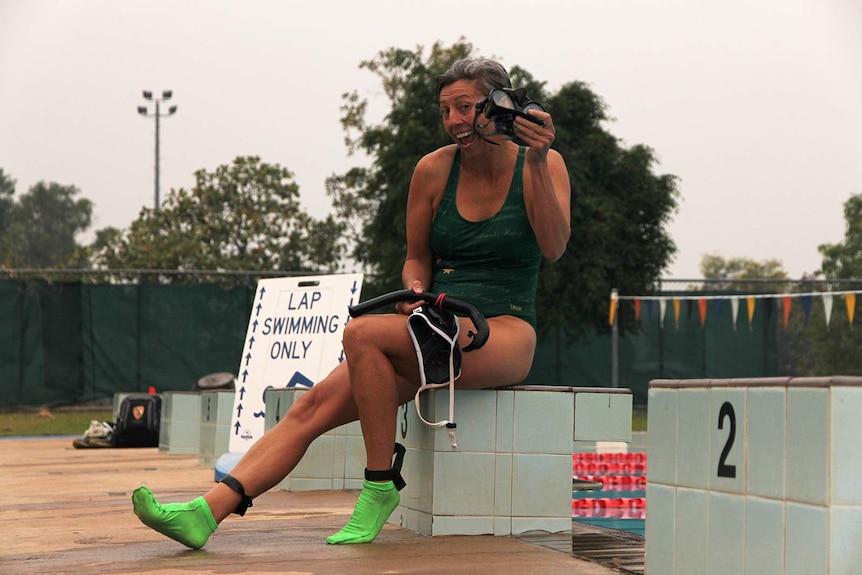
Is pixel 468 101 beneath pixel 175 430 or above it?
above

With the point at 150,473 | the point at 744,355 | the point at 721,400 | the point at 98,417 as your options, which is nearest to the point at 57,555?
the point at 721,400

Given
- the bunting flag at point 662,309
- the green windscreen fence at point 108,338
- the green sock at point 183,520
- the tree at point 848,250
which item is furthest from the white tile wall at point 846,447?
the tree at point 848,250

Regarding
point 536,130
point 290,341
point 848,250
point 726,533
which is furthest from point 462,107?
point 848,250

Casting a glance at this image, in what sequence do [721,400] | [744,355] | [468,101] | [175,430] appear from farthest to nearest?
[744,355] → [175,430] → [468,101] → [721,400]

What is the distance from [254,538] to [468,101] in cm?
165

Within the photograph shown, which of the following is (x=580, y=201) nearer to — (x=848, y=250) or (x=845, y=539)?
(x=848, y=250)

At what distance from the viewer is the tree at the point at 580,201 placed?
83.6ft

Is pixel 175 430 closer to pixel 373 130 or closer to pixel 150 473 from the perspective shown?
pixel 150 473

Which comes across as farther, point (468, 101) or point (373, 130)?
point (373, 130)

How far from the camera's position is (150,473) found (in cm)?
816

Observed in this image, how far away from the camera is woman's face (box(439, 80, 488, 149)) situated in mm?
4062

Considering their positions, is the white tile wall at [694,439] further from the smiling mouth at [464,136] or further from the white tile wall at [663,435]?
the smiling mouth at [464,136]

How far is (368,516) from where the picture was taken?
12.7 feet

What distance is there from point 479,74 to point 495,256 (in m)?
0.62
